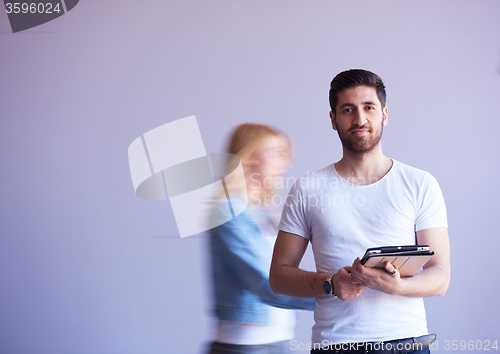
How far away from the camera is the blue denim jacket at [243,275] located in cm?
164

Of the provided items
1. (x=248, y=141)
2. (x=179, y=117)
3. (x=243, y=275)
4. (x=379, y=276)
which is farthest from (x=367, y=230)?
(x=179, y=117)

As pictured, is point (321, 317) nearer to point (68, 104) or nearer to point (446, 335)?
point (446, 335)

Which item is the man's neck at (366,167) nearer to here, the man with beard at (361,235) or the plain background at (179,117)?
the man with beard at (361,235)

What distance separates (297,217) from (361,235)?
23cm

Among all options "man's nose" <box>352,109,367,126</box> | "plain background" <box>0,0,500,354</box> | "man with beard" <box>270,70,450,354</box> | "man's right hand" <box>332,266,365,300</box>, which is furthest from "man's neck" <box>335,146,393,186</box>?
"plain background" <box>0,0,500,354</box>

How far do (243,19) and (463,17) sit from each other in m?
1.55

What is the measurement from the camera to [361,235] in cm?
144

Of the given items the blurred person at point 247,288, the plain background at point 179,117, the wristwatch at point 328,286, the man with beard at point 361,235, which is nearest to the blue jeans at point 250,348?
the blurred person at point 247,288

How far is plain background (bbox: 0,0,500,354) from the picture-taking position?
322cm

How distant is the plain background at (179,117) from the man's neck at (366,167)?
5.51ft

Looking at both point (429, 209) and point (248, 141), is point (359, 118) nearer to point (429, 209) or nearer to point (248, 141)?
point (429, 209)

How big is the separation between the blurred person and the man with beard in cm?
12

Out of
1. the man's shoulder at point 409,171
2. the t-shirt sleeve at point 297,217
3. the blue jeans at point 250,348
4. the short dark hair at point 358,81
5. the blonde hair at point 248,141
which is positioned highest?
the short dark hair at point 358,81

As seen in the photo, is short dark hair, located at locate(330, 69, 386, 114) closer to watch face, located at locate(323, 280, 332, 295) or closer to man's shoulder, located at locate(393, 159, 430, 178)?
man's shoulder, located at locate(393, 159, 430, 178)
